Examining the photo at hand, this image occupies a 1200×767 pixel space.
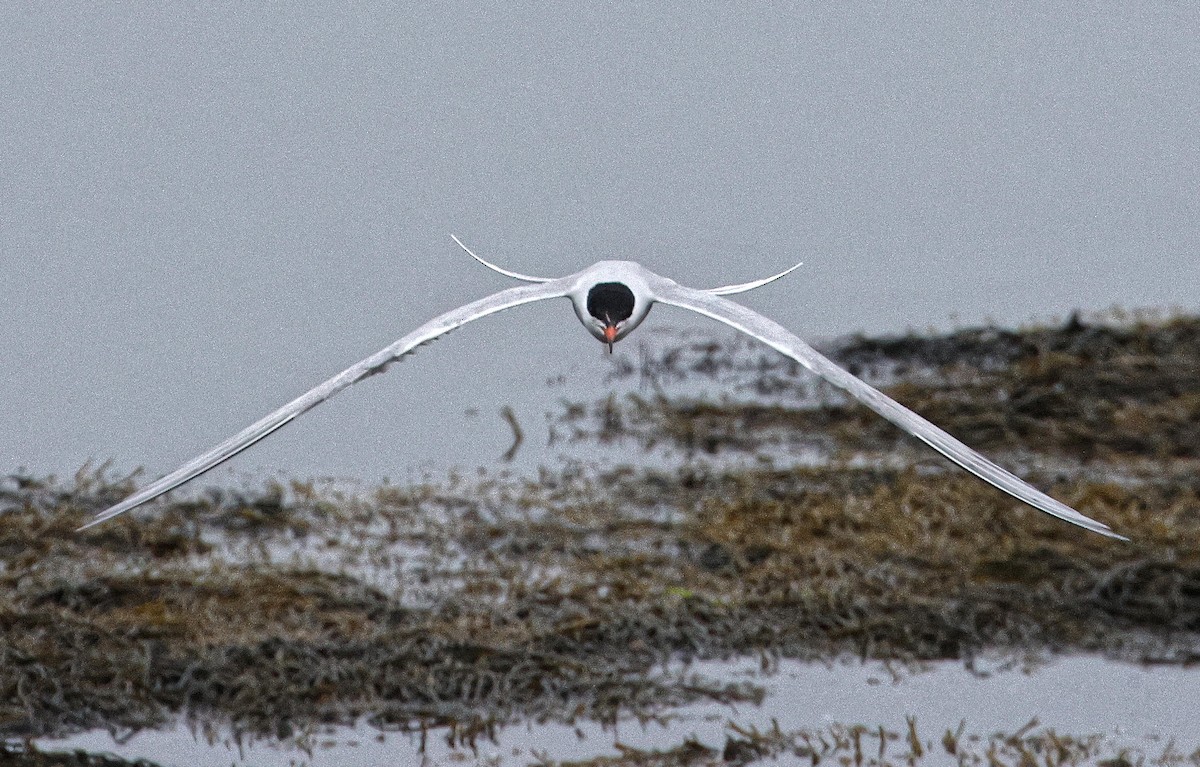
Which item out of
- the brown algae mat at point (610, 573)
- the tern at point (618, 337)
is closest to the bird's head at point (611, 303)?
the tern at point (618, 337)

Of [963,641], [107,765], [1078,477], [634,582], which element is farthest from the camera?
[1078,477]

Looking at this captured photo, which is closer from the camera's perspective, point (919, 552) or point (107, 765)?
point (107, 765)

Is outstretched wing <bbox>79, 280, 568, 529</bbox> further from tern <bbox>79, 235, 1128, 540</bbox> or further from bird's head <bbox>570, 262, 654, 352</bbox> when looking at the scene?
bird's head <bbox>570, 262, 654, 352</bbox>

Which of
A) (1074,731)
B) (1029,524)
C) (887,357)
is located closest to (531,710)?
(1074,731)

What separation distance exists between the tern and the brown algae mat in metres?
1.46

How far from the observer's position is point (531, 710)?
8188 mm

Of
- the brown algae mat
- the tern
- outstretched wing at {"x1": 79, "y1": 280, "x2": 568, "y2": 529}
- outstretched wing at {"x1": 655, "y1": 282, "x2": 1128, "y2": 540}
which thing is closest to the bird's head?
the tern

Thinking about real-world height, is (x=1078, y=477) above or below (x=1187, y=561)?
above

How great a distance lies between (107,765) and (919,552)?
13.5 ft

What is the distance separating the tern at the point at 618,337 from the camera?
22.2 ft

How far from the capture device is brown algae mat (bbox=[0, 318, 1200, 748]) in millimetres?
8336

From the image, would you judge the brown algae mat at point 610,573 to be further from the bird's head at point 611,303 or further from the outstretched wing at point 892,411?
the outstretched wing at point 892,411

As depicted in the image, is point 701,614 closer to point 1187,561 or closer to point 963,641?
point 963,641

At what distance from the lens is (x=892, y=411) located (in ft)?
22.5
